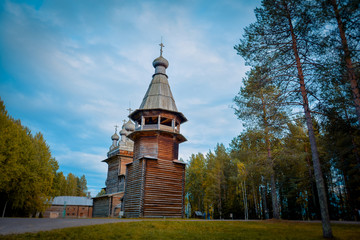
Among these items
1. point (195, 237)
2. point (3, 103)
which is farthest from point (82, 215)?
point (195, 237)

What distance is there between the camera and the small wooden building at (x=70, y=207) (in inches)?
1883

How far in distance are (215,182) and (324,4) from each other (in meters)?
31.4

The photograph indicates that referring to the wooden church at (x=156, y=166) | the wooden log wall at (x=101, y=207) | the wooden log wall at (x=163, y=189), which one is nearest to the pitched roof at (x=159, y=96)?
the wooden church at (x=156, y=166)

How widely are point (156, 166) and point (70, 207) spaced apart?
37493 mm

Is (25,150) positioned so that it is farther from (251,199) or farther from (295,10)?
(251,199)

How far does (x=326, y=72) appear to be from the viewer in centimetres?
1093

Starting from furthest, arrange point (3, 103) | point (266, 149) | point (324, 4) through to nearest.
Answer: point (3, 103) < point (266, 149) < point (324, 4)

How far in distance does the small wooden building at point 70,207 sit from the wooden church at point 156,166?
33317 mm

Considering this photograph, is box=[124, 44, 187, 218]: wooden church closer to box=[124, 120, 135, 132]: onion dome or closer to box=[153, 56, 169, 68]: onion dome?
box=[153, 56, 169, 68]: onion dome

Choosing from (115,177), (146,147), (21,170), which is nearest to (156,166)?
(146,147)

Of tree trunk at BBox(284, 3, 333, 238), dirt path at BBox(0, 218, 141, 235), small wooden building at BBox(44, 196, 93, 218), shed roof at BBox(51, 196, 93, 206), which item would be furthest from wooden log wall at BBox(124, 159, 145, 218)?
shed roof at BBox(51, 196, 93, 206)

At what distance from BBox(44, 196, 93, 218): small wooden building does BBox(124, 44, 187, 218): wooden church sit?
1312 inches

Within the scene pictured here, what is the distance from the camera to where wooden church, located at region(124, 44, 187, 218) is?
21.3 metres

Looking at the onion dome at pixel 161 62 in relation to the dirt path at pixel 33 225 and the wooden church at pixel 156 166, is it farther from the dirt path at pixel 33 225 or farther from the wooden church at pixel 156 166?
the dirt path at pixel 33 225
